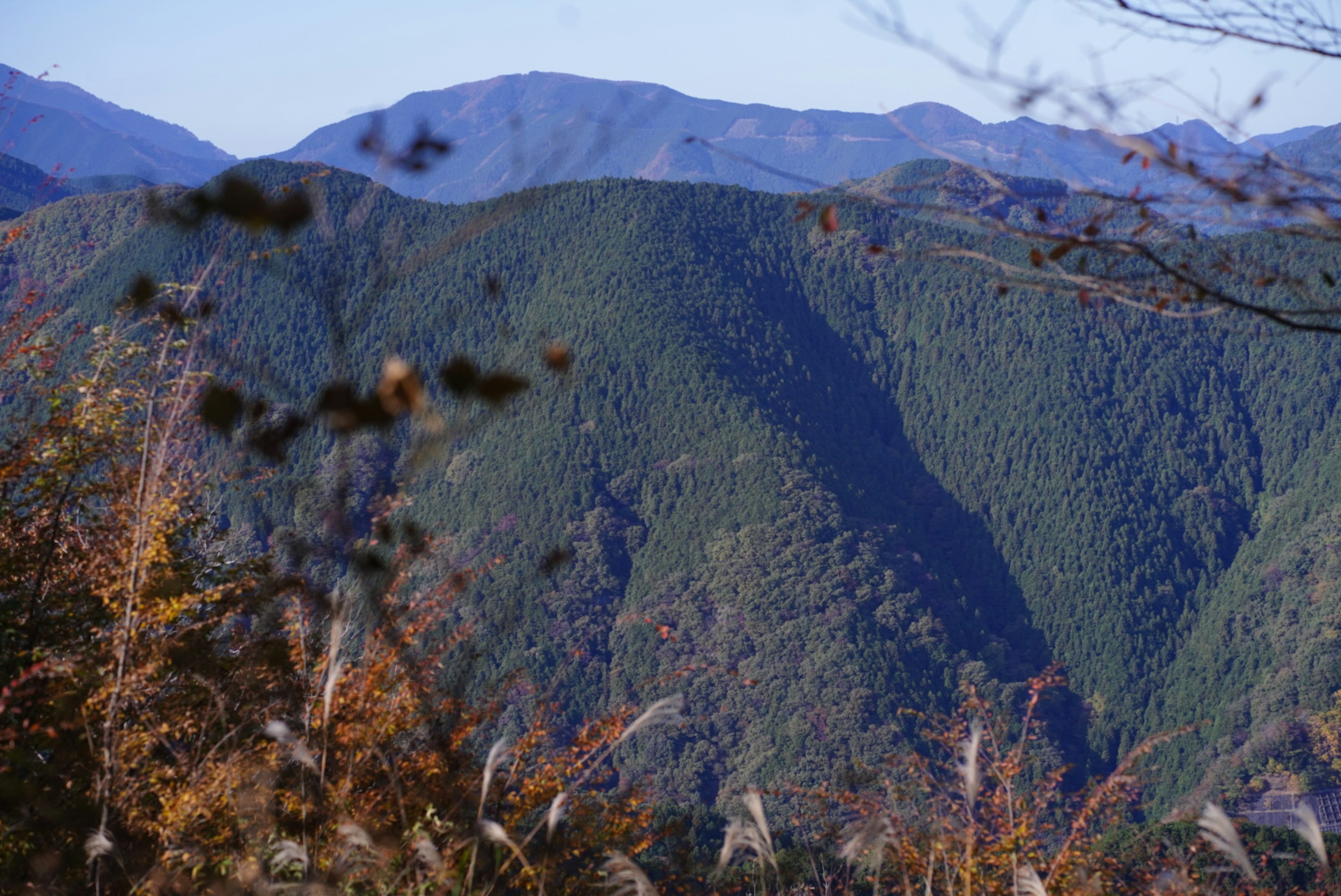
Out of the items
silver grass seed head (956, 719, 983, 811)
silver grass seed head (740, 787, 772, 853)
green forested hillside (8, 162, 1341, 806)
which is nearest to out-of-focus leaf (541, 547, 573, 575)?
silver grass seed head (740, 787, 772, 853)

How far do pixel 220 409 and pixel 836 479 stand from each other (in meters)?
57.3

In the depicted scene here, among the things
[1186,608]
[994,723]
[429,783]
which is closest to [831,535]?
[1186,608]

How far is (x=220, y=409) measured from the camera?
148cm

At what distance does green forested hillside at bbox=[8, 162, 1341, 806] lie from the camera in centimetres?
4634

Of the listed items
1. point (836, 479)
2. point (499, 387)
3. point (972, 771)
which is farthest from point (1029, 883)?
point (836, 479)

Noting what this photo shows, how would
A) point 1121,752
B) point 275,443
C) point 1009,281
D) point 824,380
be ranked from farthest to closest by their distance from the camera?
point 824,380
point 1121,752
point 1009,281
point 275,443

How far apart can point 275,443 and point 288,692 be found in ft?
17.6

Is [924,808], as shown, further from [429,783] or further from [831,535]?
[831,535]

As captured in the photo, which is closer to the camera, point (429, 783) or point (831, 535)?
point (429, 783)

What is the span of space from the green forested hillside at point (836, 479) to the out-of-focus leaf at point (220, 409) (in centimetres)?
3528

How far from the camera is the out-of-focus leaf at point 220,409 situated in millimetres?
1438

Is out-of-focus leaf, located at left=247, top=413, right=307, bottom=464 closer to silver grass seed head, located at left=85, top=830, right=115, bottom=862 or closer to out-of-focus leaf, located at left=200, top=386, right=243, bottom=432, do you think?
out-of-focus leaf, located at left=200, top=386, right=243, bottom=432

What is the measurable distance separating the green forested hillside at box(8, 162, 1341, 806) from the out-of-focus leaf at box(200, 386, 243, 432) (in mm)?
35283

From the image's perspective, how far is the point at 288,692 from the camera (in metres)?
6.53
